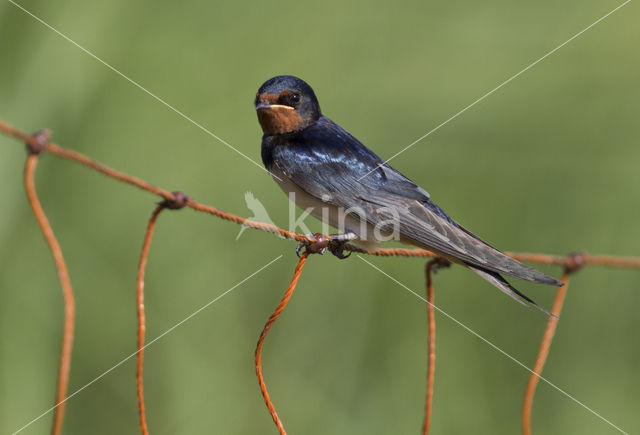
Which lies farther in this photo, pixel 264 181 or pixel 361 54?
pixel 361 54

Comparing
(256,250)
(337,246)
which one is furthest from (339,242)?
(256,250)

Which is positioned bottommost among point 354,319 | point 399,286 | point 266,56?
point 354,319

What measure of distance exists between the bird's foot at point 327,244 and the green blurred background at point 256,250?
111 centimetres

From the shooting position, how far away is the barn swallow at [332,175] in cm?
180

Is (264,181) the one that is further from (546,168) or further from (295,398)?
(546,168)

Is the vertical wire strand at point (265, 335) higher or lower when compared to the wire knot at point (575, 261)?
lower

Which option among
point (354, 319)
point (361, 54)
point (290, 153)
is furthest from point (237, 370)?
point (361, 54)

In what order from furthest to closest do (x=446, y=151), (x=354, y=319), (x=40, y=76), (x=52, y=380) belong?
(x=446, y=151) → (x=354, y=319) → (x=40, y=76) → (x=52, y=380)

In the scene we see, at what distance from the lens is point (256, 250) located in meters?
3.13

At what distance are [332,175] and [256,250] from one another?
4.32ft

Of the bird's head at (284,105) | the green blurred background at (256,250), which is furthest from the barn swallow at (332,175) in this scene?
the green blurred background at (256,250)

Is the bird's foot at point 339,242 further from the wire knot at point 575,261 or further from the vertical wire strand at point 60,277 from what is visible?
the vertical wire strand at point 60,277

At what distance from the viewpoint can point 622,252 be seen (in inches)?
126

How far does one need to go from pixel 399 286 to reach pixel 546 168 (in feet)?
3.34
